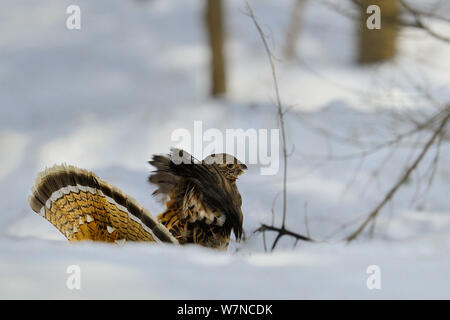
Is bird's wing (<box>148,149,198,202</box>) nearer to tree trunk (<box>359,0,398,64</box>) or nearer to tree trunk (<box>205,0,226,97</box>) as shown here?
tree trunk (<box>205,0,226,97</box>)

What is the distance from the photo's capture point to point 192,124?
10992 millimetres

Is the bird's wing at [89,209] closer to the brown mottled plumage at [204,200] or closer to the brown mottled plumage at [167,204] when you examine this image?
the brown mottled plumage at [167,204]

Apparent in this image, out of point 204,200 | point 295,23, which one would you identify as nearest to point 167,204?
point 204,200

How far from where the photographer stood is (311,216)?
4.99 m

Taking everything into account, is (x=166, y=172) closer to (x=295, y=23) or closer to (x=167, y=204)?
(x=167, y=204)

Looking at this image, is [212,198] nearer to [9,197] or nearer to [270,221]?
[270,221]

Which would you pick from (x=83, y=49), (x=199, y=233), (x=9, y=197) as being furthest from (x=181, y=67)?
(x=199, y=233)

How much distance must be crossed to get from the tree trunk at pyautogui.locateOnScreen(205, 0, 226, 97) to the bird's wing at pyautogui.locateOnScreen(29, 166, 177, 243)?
25.8 feet

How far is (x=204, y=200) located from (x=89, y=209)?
2.07 ft

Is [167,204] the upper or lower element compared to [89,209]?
upper

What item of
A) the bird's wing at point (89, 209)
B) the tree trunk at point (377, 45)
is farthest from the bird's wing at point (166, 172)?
the tree trunk at point (377, 45)

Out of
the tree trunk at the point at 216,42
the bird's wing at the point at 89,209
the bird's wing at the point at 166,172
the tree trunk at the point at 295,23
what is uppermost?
the tree trunk at the point at 295,23

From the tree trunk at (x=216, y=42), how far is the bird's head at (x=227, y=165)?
7.33 metres

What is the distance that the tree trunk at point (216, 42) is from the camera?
10.6 metres
